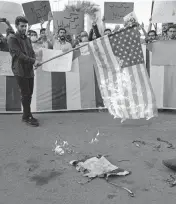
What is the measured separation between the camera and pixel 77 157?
12.7ft

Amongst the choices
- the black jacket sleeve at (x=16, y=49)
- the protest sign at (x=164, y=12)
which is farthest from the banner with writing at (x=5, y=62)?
the protest sign at (x=164, y=12)

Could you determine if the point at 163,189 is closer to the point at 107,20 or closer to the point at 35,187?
the point at 35,187

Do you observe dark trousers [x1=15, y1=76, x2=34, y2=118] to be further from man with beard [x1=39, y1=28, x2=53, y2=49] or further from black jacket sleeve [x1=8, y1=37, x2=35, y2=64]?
man with beard [x1=39, y1=28, x2=53, y2=49]

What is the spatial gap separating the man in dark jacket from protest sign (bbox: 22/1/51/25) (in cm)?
220

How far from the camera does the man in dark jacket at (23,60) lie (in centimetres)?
514

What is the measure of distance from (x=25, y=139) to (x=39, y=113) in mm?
1999

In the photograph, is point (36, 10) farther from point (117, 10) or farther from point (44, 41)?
point (117, 10)

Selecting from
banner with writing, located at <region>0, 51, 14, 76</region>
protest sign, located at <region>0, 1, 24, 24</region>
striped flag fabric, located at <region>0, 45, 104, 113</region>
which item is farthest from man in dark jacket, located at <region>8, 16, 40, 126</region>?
protest sign, located at <region>0, 1, 24, 24</region>

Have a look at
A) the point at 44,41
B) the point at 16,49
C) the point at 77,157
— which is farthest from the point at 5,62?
the point at 77,157

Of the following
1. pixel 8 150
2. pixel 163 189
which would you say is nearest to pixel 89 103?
pixel 8 150

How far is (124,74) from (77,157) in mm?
1729

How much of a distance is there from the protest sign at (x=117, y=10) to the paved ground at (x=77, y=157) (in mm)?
3163

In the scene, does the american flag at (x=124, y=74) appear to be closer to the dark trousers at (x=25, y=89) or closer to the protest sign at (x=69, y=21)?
the dark trousers at (x=25, y=89)

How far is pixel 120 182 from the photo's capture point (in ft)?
10.2
